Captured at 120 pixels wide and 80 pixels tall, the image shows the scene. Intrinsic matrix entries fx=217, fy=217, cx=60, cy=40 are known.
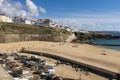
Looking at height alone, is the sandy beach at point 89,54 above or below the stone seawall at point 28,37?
below

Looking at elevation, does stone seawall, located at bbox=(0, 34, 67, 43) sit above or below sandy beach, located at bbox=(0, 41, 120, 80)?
above

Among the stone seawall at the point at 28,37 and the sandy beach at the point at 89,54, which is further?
the stone seawall at the point at 28,37

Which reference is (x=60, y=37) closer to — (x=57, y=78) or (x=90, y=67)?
(x=90, y=67)

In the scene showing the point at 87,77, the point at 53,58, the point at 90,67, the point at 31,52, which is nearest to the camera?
the point at 87,77

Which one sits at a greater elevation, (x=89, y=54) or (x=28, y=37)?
(x=28, y=37)

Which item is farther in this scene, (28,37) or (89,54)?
(28,37)

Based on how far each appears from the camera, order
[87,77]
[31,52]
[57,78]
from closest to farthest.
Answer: [57,78]
[87,77]
[31,52]

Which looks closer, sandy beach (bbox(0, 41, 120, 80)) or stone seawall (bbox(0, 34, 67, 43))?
sandy beach (bbox(0, 41, 120, 80))

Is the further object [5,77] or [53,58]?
Result: [53,58]

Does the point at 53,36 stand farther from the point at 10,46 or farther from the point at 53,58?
the point at 53,58

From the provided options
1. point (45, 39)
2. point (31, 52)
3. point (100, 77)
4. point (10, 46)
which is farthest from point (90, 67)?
point (45, 39)
